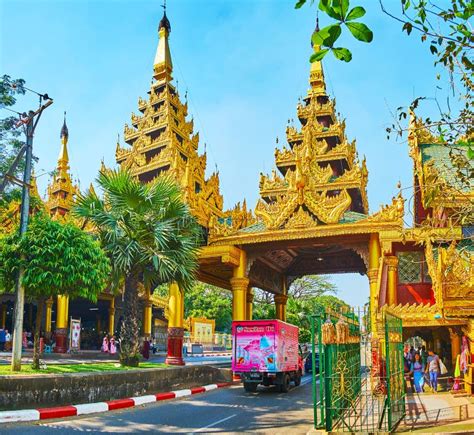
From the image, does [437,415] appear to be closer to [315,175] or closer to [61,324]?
[315,175]

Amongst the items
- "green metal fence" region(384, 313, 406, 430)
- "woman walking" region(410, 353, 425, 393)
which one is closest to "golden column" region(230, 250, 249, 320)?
"woman walking" region(410, 353, 425, 393)

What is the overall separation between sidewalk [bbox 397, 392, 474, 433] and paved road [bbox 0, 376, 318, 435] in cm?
199

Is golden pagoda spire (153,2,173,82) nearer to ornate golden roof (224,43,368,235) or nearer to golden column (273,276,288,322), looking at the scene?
ornate golden roof (224,43,368,235)

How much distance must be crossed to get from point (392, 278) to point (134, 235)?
28.4 ft

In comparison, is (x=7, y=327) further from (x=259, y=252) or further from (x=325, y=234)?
(x=325, y=234)

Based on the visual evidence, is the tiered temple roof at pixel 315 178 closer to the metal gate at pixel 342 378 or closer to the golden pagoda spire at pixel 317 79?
the golden pagoda spire at pixel 317 79

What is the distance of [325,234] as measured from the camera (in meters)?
20.9

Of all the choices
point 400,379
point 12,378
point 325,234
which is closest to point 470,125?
point 400,379

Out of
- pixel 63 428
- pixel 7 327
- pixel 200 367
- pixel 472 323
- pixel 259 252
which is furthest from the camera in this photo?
pixel 7 327

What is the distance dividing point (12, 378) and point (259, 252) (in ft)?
44.3

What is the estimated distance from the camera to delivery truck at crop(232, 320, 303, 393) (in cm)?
1842

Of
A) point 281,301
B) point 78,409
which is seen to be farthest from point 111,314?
point 78,409

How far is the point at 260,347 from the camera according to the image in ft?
61.8

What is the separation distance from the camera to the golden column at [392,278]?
1869 centimetres
